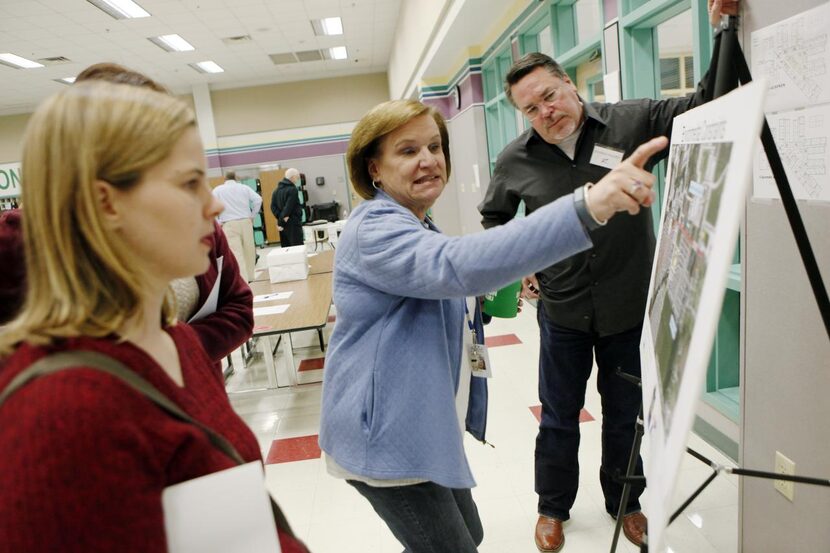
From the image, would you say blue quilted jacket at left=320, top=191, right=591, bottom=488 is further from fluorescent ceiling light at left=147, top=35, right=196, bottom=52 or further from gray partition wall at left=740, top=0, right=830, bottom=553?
fluorescent ceiling light at left=147, top=35, right=196, bottom=52

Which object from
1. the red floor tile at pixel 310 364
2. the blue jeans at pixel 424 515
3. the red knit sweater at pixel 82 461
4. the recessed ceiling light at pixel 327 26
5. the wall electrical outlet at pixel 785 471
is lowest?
the red floor tile at pixel 310 364

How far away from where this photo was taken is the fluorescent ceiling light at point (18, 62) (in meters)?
9.41

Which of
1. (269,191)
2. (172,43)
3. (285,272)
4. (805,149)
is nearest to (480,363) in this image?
(805,149)

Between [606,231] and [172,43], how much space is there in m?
10.2

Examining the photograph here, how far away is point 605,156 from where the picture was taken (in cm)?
186

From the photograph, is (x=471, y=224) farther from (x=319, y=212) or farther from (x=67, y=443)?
(x=67, y=443)

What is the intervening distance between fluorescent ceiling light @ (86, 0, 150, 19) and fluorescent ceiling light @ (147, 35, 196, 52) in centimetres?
128

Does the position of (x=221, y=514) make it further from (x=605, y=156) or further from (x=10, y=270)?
(x=605, y=156)

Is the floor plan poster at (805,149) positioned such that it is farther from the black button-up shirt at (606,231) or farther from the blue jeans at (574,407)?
the blue jeans at (574,407)

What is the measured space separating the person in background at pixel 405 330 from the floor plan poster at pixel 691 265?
0.77 ft

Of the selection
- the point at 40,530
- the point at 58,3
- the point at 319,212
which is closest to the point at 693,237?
the point at 40,530

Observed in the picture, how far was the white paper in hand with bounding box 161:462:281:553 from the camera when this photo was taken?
0.64 m

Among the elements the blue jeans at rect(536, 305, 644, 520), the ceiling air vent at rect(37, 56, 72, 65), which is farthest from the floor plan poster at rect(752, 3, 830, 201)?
the ceiling air vent at rect(37, 56, 72, 65)

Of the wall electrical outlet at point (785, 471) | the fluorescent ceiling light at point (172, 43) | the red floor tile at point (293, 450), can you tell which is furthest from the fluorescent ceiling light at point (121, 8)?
the wall electrical outlet at point (785, 471)
